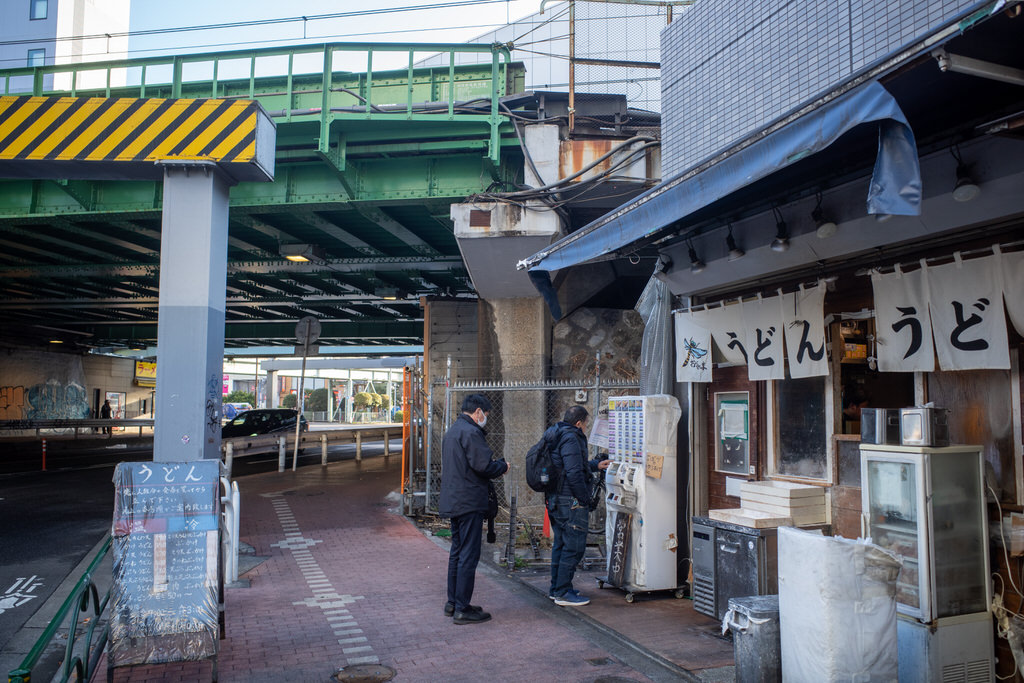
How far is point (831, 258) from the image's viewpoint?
6.01 m

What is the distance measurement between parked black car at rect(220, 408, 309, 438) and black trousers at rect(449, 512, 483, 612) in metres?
20.4

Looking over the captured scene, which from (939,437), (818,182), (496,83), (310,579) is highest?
(496,83)

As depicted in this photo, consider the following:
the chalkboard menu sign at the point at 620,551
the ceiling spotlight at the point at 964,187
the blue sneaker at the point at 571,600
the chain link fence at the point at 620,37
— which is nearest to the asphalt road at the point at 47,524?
the blue sneaker at the point at 571,600

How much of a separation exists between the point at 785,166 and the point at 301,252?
12.4m

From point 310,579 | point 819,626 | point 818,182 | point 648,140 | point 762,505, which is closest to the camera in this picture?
point 819,626

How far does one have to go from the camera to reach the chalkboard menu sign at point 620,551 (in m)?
7.32

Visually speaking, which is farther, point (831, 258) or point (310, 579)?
point (310, 579)

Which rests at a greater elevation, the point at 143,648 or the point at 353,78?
the point at 353,78

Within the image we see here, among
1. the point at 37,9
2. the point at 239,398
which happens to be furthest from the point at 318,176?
the point at 239,398

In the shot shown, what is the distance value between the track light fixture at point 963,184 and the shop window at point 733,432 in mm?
3105

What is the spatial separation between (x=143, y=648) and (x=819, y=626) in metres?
4.35

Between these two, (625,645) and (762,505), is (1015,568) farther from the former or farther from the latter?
(625,645)

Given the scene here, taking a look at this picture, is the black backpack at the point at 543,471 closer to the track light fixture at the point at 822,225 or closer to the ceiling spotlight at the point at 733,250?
the ceiling spotlight at the point at 733,250

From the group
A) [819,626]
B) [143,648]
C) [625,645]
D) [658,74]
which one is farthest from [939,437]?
[658,74]
